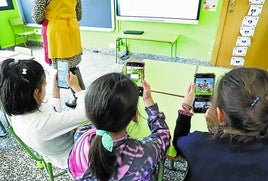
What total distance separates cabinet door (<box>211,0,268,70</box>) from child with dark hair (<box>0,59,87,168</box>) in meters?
2.72

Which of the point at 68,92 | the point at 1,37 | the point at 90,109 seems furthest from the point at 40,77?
the point at 1,37

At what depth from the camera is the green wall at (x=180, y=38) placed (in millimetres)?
3167

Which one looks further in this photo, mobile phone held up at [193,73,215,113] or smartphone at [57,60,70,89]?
smartphone at [57,60,70,89]

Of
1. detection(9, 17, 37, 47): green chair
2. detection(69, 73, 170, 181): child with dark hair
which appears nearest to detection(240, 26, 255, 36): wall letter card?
detection(69, 73, 170, 181): child with dark hair

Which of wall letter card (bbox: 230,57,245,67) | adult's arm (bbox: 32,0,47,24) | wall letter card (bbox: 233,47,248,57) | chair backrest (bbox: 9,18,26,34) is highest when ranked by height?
Result: adult's arm (bbox: 32,0,47,24)

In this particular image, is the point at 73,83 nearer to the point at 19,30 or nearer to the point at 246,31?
the point at 246,31

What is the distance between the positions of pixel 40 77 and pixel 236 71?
82cm

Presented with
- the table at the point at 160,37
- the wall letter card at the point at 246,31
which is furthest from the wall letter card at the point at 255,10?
the table at the point at 160,37

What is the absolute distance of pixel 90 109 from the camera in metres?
0.65

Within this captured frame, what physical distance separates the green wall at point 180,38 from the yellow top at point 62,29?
1878mm

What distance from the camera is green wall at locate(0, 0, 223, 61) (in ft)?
10.4

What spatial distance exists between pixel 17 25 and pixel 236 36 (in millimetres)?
4152

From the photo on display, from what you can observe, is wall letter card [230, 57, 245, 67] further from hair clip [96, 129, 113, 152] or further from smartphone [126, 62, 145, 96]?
hair clip [96, 129, 113, 152]

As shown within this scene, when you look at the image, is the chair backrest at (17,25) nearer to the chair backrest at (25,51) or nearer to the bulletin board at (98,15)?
the bulletin board at (98,15)
